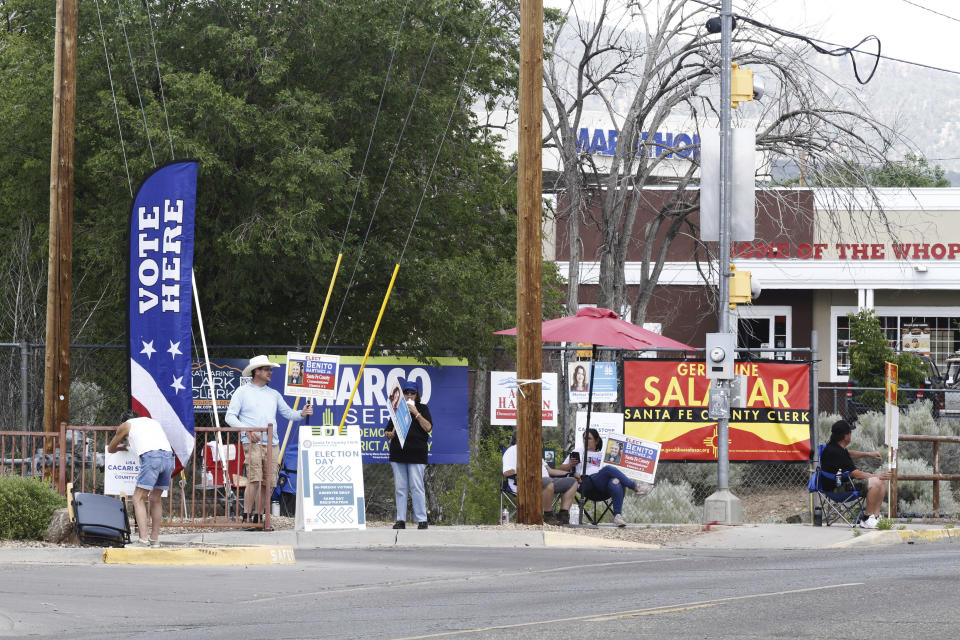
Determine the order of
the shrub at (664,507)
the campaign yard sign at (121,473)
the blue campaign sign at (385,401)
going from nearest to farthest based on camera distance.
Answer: the campaign yard sign at (121,473) < the blue campaign sign at (385,401) < the shrub at (664,507)

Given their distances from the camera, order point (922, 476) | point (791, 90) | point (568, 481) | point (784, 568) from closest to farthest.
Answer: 1. point (784, 568)
2. point (568, 481)
3. point (922, 476)
4. point (791, 90)

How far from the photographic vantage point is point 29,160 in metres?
21.3

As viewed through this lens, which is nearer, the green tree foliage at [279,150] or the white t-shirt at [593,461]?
the white t-shirt at [593,461]

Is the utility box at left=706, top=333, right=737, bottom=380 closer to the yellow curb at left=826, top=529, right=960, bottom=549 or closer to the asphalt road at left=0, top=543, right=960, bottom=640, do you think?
the yellow curb at left=826, top=529, right=960, bottom=549

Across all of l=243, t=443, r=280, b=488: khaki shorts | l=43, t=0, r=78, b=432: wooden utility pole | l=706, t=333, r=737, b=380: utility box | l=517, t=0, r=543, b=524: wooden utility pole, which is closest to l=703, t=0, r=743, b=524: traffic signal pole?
l=706, t=333, r=737, b=380: utility box

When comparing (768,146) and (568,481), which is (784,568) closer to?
(568,481)

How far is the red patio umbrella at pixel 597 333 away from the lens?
1703 cm

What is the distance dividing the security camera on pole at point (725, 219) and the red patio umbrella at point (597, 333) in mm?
791

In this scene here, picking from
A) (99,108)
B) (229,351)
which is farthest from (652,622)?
(99,108)

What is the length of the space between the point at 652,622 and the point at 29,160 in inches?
621

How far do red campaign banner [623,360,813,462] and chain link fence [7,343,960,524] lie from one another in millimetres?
442

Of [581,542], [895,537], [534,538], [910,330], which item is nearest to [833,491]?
[895,537]

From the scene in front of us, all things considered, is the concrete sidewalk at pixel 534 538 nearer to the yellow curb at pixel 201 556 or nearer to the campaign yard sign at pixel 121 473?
the yellow curb at pixel 201 556

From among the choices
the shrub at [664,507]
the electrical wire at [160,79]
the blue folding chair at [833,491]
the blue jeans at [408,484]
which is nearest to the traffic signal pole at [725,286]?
the blue folding chair at [833,491]
